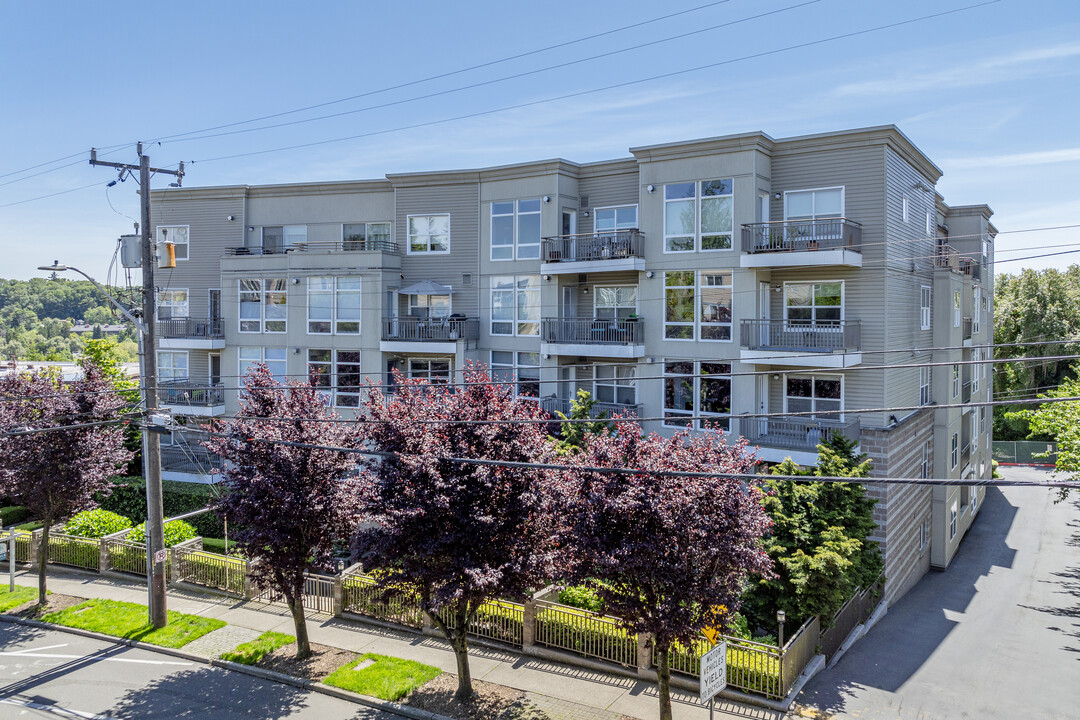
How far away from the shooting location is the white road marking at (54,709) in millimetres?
13766

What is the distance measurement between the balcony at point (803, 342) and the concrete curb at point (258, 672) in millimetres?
11842

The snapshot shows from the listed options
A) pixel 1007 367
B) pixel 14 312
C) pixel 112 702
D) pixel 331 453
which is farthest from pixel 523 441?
pixel 14 312

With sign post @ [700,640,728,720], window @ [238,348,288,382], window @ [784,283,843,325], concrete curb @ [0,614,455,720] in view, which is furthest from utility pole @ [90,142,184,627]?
window @ [784,283,843,325]

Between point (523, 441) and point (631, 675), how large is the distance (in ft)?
17.6

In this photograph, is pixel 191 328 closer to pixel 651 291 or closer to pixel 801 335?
pixel 651 291

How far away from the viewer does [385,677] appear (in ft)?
48.8

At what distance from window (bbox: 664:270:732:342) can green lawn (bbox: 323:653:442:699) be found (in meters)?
12.6

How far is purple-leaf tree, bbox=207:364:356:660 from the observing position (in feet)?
49.2

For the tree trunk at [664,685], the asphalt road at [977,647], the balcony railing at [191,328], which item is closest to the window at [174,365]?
the balcony railing at [191,328]

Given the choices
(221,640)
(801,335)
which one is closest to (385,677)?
(221,640)

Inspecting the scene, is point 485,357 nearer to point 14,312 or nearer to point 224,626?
point 224,626

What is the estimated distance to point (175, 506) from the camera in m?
27.7

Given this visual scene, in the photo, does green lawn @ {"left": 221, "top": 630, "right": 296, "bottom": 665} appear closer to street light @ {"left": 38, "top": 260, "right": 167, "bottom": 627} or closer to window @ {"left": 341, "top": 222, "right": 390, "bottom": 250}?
street light @ {"left": 38, "top": 260, "right": 167, "bottom": 627}

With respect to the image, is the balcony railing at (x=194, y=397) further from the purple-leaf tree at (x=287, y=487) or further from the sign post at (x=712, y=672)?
the sign post at (x=712, y=672)
